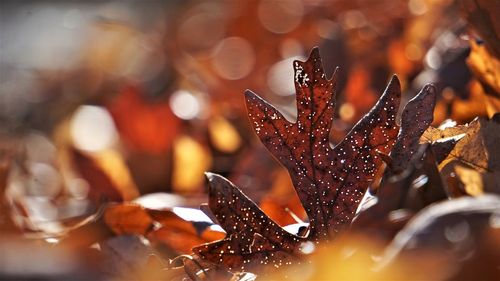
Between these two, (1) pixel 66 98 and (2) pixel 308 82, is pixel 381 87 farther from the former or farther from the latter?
(1) pixel 66 98

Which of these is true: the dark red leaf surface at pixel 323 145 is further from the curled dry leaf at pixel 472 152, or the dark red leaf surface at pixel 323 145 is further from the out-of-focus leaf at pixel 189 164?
the out-of-focus leaf at pixel 189 164

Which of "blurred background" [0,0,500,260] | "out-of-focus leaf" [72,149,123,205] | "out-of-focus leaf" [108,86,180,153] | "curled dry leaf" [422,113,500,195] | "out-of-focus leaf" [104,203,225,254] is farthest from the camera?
"out-of-focus leaf" [108,86,180,153]

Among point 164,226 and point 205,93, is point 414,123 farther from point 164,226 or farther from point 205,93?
point 205,93

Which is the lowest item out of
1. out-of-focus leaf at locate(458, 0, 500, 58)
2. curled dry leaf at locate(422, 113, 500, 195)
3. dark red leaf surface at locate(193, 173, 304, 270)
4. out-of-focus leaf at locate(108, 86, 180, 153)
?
out-of-focus leaf at locate(108, 86, 180, 153)

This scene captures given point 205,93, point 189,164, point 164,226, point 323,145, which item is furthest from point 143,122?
point 323,145

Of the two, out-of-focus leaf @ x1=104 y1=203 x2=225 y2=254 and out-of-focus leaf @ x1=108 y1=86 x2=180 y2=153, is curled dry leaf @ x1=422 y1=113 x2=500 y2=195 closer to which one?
out-of-focus leaf @ x1=104 y1=203 x2=225 y2=254

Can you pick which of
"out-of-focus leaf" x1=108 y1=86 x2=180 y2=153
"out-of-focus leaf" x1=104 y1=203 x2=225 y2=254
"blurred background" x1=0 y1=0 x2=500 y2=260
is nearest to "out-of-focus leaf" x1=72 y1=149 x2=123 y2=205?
"blurred background" x1=0 y1=0 x2=500 y2=260

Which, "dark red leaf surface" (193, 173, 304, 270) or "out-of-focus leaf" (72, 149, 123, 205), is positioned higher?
"dark red leaf surface" (193, 173, 304, 270)
